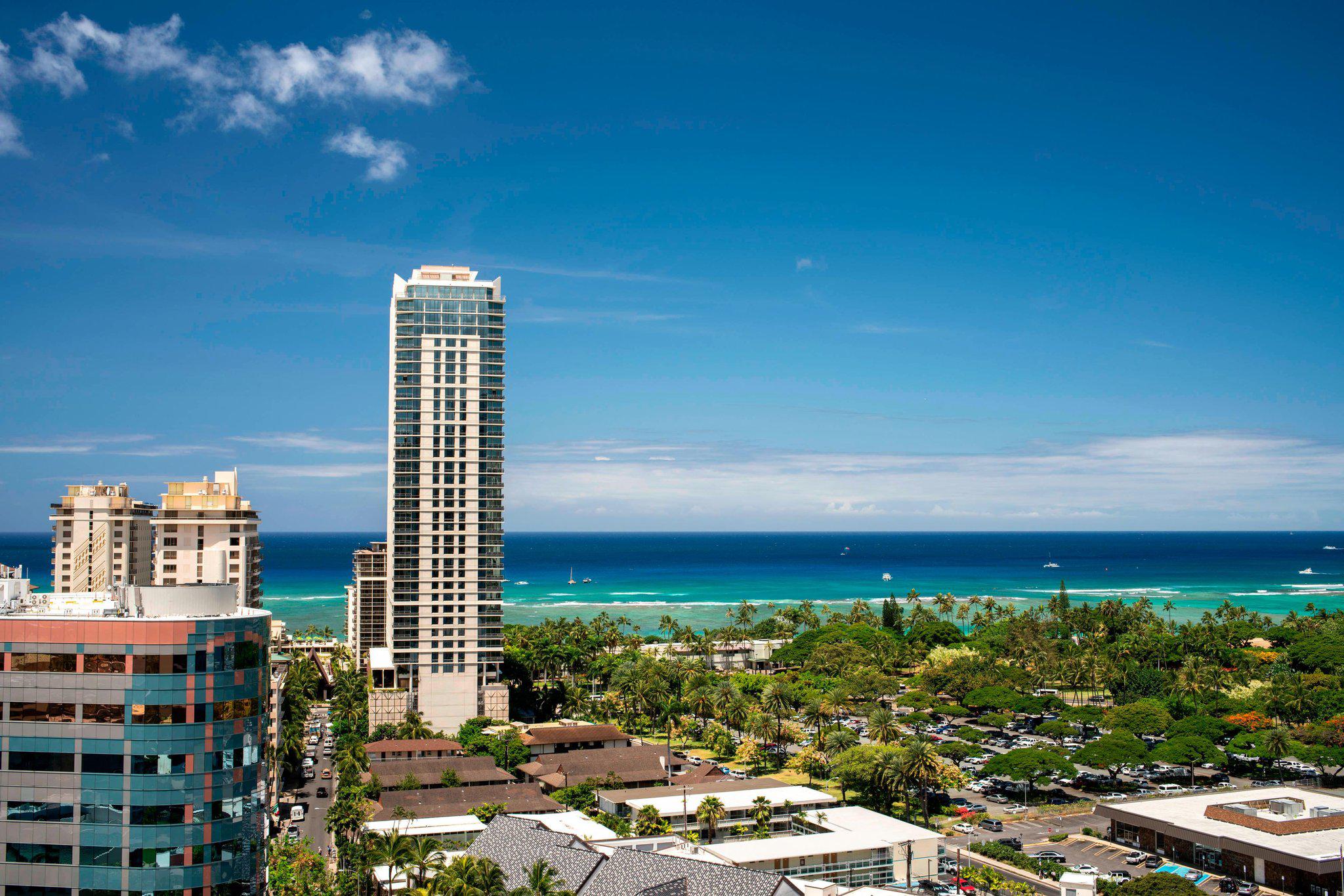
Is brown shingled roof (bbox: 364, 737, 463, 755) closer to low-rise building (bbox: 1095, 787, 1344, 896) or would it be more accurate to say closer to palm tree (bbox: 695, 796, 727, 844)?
palm tree (bbox: 695, 796, 727, 844)

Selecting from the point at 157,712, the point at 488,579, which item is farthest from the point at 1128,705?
the point at 157,712

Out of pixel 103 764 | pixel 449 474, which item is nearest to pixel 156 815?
pixel 103 764

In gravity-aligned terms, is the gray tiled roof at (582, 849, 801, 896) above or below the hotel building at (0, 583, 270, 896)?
below

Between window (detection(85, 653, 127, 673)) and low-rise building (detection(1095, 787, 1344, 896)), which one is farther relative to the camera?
low-rise building (detection(1095, 787, 1344, 896))

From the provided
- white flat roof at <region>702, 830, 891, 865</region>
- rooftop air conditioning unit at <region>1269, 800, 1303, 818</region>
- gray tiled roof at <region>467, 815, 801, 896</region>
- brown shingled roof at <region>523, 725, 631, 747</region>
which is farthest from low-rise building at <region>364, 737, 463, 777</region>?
rooftop air conditioning unit at <region>1269, 800, 1303, 818</region>

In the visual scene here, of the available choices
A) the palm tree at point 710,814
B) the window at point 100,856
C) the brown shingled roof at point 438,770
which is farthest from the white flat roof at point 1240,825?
the window at point 100,856

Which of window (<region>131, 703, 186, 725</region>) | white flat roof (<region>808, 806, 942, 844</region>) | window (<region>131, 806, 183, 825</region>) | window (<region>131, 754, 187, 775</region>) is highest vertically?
window (<region>131, 703, 186, 725</region>)
